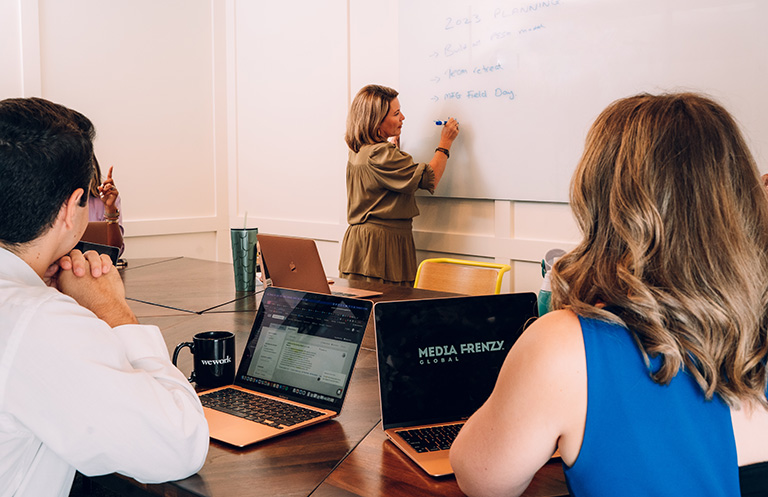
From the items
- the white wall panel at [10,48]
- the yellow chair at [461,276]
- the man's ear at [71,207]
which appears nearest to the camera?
the man's ear at [71,207]

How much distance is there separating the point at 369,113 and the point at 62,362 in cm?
270

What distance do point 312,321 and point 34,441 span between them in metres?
0.53

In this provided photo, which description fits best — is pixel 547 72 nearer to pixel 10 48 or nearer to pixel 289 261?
pixel 289 261

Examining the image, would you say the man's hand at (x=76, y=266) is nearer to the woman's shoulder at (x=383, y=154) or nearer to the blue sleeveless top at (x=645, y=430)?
the blue sleeveless top at (x=645, y=430)

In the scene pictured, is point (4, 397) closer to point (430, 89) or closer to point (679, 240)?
point (679, 240)

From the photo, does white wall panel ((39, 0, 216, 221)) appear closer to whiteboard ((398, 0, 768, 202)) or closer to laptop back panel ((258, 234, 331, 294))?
whiteboard ((398, 0, 768, 202))

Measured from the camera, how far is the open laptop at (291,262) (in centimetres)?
201

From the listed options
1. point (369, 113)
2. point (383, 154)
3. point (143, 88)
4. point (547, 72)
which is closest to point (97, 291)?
point (383, 154)

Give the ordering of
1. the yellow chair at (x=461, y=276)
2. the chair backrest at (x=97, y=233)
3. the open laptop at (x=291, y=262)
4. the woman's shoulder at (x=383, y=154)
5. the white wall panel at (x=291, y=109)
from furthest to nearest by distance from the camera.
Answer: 1. the white wall panel at (x=291, y=109)
2. the woman's shoulder at (x=383, y=154)
3. the chair backrest at (x=97, y=233)
4. the yellow chair at (x=461, y=276)
5. the open laptop at (x=291, y=262)

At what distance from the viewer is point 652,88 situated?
2.84 m

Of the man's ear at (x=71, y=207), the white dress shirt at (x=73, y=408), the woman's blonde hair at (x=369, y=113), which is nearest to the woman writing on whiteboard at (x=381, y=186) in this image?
the woman's blonde hair at (x=369, y=113)

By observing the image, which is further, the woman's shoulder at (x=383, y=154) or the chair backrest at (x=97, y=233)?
the woman's shoulder at (x=383, y=154)

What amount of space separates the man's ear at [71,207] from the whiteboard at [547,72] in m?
2.17

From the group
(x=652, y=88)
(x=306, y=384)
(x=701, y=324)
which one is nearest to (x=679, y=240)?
(x=701, y=324)
